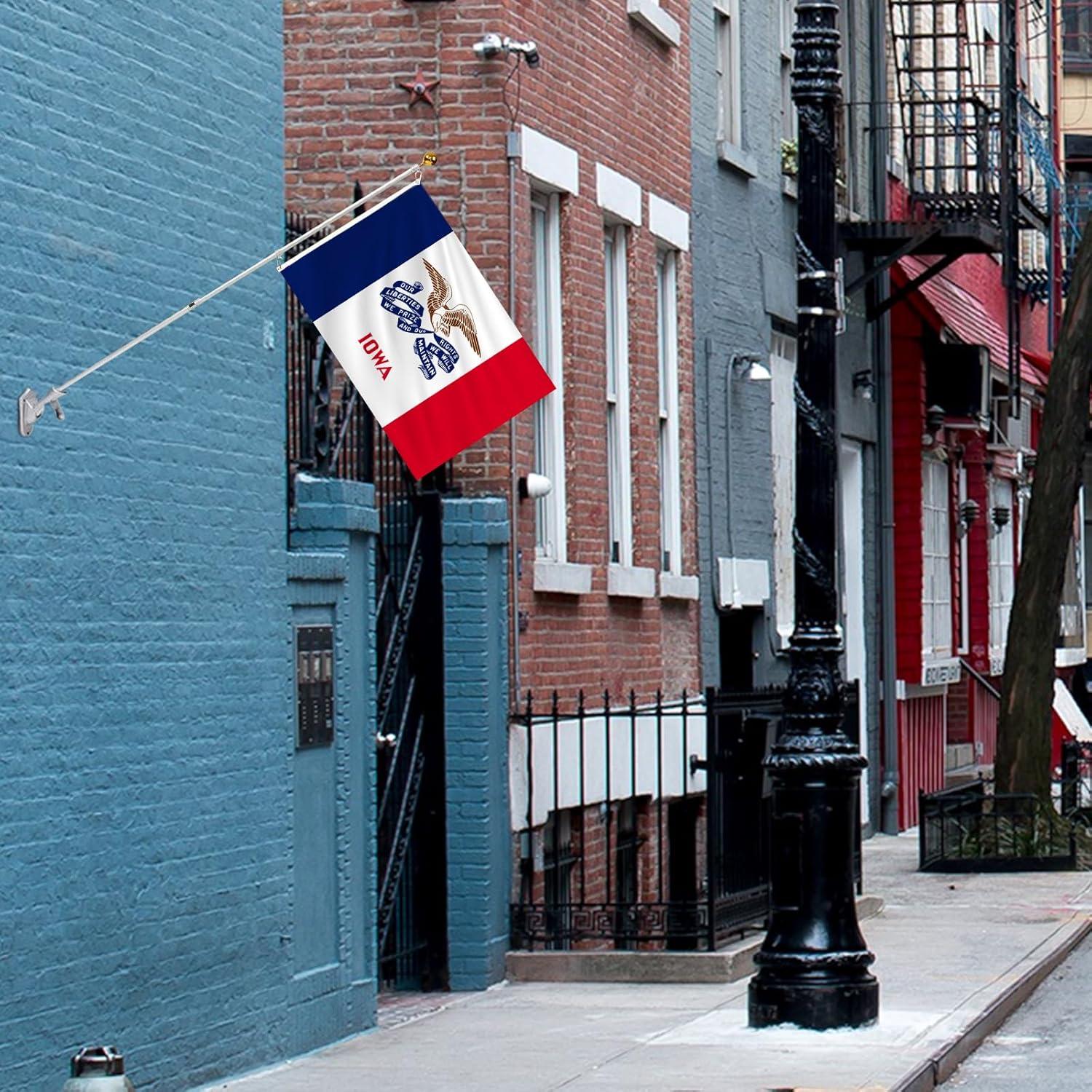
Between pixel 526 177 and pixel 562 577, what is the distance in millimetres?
2204

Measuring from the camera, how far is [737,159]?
19516mm

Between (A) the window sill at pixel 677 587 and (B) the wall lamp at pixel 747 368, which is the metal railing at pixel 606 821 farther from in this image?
(B) the wall lamp at pixel 747 368

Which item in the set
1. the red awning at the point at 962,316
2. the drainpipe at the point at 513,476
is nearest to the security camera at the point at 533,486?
the drainpipe at the point at 513,476

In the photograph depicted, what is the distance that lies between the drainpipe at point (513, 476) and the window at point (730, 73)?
5527 mm

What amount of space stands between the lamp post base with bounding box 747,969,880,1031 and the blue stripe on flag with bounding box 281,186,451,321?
3.66 metres

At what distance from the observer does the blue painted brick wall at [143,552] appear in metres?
9.00

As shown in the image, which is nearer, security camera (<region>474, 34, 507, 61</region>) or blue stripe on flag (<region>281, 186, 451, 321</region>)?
blue stripe on flag (<region>281, 186, 451, 321</region>)

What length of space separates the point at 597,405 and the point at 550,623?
1.67m

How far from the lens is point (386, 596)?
1360 cm

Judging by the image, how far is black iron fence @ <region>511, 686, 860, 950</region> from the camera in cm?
1422

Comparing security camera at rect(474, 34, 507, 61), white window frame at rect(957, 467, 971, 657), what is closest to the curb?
security camera at rect(474, 34, 507, 61)

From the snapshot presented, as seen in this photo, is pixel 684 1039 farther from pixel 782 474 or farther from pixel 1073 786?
pixel 1073 786

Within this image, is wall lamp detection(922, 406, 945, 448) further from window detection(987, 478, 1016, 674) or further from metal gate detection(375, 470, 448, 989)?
metal gate detection(375, 470, 448, 989)

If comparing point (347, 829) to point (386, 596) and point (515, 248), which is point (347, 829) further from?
point (515, 248)
